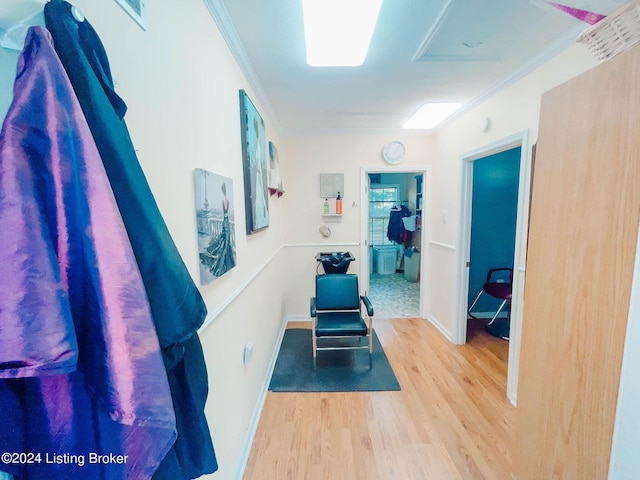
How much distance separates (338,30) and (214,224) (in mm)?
1279

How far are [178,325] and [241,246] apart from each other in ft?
3.54

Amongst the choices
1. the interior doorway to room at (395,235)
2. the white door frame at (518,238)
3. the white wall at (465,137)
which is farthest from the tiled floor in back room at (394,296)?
the white door frame at (518,238)

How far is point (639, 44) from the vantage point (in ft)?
2.54

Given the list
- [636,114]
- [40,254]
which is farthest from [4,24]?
[636,114]

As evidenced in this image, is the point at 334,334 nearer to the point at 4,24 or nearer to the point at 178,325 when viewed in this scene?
the point at 178,325

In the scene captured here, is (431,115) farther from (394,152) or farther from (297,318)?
(297,318)

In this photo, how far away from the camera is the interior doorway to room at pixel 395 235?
16.1 ft

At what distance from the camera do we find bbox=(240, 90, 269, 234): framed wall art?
5.50ft

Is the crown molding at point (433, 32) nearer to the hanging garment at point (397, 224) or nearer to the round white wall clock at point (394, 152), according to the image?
the round white wall clock at point (394, 152)

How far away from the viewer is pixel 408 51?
164 centimetres

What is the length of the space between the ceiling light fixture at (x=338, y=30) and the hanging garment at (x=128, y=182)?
1.18 metres

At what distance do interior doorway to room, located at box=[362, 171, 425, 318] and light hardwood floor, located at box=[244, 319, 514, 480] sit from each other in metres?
2.15

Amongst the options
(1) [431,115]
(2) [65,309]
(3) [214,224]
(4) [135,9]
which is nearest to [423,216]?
(1) [431,115]

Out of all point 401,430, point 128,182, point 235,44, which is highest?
point 235,44
